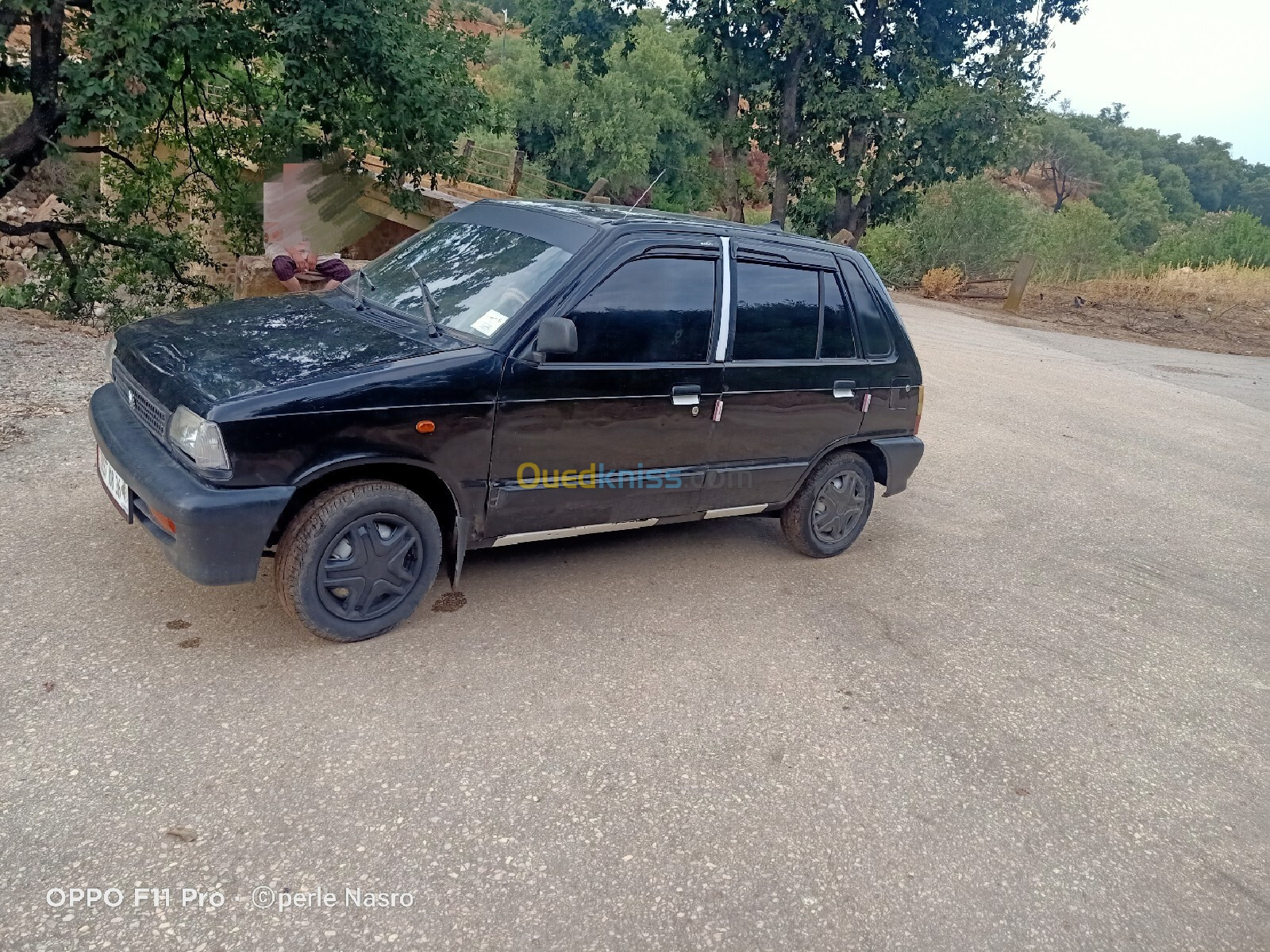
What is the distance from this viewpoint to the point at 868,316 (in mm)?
5223

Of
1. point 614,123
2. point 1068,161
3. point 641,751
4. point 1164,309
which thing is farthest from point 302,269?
point 1068,161

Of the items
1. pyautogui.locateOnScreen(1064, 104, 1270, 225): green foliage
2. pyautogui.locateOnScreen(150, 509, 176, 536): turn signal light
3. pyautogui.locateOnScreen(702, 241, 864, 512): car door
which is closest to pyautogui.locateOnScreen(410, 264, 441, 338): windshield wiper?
pyautogui.locateOnScreen(150, 509, 176, 536): turn signal light

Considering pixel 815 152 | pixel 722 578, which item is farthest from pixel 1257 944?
pixel 815 152

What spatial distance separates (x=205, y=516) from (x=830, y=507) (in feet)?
11.3

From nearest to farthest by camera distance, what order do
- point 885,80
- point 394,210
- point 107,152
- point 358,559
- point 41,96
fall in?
point 358,559 → point 41,96 → point 107,152 → point 394,210 → point 885,80

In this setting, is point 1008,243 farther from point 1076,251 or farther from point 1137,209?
point 1137,209

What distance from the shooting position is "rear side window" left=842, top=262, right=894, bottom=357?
5.16m

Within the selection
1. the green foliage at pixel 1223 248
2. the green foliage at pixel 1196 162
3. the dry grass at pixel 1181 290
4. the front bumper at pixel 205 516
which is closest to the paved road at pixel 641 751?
the front bumper at pixel 205 516

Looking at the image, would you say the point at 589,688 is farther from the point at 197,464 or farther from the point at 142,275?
the point at 142,275

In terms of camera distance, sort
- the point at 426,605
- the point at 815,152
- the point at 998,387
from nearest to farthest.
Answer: the point at 426,605
the point at 998,387
the point at 815,152

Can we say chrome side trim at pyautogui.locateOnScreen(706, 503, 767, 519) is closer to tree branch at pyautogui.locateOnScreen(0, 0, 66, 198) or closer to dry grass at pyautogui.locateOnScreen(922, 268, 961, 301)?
tree branch at pyautogui.locateOnScreen(0, 0, 66, 198)

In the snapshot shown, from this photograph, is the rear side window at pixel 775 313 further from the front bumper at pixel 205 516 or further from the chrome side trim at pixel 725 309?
the front bumper at pixel 205 516

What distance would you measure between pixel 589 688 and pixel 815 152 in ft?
61.4

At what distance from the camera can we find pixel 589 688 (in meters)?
3.82
